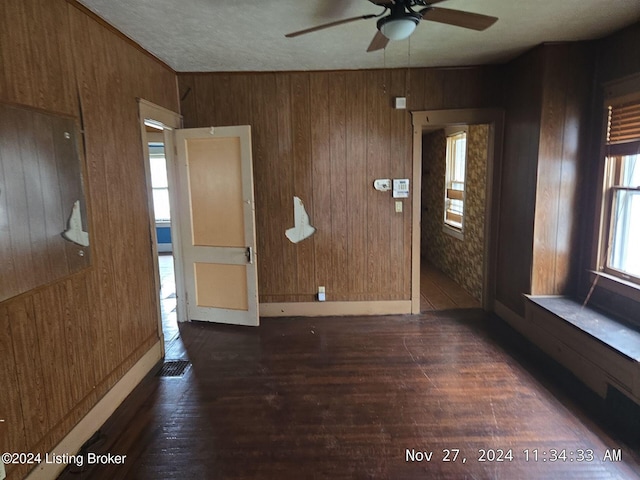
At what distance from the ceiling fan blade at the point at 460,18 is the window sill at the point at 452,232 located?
137 inches

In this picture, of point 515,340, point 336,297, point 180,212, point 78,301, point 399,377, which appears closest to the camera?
point 78,301

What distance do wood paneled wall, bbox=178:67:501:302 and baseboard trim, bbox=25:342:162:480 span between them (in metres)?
1.51

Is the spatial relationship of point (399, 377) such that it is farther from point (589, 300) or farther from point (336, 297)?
point (589, 300)

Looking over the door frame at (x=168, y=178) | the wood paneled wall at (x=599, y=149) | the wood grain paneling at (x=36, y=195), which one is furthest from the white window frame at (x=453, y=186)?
the wood grain paneling at (x=36, y=195)

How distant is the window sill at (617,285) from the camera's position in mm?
2805

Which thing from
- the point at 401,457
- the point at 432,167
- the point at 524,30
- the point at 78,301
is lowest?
the point at 401,457

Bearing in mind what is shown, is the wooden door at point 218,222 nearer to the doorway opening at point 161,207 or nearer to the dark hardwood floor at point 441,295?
the doorway opening at point 161,207

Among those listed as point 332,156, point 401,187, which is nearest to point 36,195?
point 332,156

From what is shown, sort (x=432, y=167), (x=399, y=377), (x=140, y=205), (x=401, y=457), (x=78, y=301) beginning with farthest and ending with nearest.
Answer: (x=432, y=167) < (x=140, y=205) < (x=399, y=377) < (x=78, y=301) < (x=401, y=457)

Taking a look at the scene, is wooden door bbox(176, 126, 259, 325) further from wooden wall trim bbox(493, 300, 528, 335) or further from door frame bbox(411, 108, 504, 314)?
wooden wall trim bbox(493, 300, 528, 335)

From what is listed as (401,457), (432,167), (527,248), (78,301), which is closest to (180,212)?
(78,301)

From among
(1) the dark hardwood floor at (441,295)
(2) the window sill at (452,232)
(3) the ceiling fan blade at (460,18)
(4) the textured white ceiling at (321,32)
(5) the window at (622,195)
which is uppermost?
(4) the textured white ceiling at (321,32)

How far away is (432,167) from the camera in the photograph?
6.70 metres

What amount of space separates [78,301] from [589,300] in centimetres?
397
